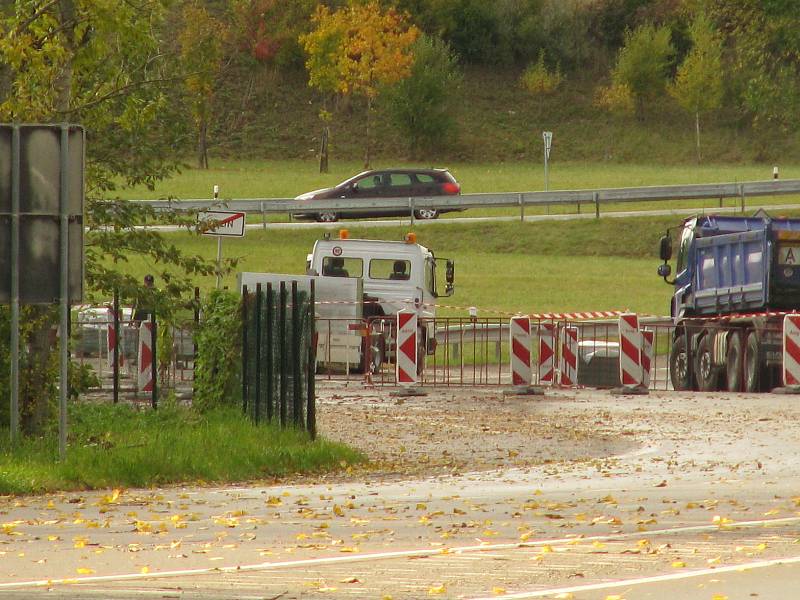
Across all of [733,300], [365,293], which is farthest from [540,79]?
[733,300]

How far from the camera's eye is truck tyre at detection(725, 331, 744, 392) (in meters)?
26.3

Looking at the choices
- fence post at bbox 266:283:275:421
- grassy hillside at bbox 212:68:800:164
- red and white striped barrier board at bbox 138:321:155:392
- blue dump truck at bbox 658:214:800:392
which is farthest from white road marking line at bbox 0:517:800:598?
grassy hillside at bbox 212:68:800:164

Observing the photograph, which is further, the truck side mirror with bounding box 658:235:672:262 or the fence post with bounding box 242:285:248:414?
the truck side mirror with bounding box 658:235:672:262

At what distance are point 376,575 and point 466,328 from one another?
69.1 ft

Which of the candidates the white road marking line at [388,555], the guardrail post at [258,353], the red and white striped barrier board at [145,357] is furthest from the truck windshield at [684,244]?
the white road marking line at [388,555]

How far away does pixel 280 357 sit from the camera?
1716 centimetres

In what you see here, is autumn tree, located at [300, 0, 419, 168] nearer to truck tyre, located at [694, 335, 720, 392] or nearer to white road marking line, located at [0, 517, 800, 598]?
truck tyre, located at [694, 335, 720, 392]

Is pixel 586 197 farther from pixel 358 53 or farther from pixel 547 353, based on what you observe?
pixel 358 53

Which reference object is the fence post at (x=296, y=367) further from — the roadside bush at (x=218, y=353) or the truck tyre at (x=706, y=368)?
the truck tyre at (x=706, y=368)

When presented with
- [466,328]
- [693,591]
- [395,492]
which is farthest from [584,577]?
[466,328]

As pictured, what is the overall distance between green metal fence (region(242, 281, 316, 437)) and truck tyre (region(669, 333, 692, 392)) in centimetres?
1136

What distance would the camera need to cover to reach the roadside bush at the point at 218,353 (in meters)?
19.1

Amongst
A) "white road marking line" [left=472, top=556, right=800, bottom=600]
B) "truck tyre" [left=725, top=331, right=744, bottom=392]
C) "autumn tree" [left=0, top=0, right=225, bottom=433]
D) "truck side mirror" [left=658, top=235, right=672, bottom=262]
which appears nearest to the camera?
"white road marking line" [left=472, top=556, right=800, bottom=600]

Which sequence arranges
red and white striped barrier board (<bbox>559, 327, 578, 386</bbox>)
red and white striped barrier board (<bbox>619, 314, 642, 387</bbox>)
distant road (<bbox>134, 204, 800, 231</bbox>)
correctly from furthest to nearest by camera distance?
distant road (<bbox>134, 204, 800, 231</bbox>), red and white striped barrier board (<bbox>559, 327, 578, 386</bbox>), red and white striped barrier board (<bbox>619, 314, 642, 387</bbox>)
